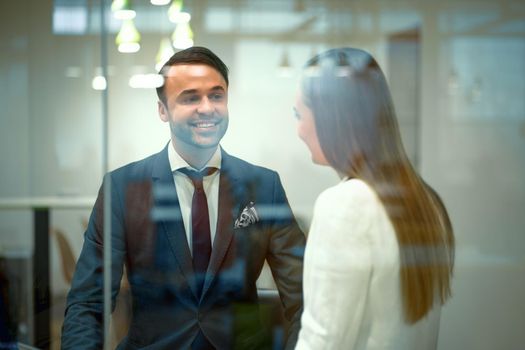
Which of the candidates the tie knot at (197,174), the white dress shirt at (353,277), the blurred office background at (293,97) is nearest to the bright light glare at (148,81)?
the blurred office background at (293,97)

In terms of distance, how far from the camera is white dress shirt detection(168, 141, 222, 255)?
268 cm

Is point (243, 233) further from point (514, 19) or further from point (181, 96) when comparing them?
point (514, 19)

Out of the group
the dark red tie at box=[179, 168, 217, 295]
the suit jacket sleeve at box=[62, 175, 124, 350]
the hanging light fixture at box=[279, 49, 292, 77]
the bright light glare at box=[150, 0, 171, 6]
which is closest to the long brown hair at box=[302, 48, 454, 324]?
the hanging light fixture at box=[279, 49, 292, 77]

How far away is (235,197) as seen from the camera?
2.70 meters

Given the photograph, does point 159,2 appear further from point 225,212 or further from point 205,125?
point 225,212

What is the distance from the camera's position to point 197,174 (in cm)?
270

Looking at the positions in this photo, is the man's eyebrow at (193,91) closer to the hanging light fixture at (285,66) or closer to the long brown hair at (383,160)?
the hanging light fixture at (285,66)

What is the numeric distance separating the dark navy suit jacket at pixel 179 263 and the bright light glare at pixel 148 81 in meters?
0.27

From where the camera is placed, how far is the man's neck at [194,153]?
2656mm

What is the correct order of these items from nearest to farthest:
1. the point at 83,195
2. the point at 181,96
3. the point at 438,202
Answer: the point at 438,202 < the point at 181,96 < the point at 83,195

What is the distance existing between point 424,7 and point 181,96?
1.04 meters

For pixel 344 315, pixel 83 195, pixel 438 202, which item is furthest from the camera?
pixel 83 195

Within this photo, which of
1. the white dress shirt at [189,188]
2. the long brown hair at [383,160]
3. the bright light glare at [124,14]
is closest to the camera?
the long brown hair at [383,160]

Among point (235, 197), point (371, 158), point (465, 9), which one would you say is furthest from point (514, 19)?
point (235, 197)
